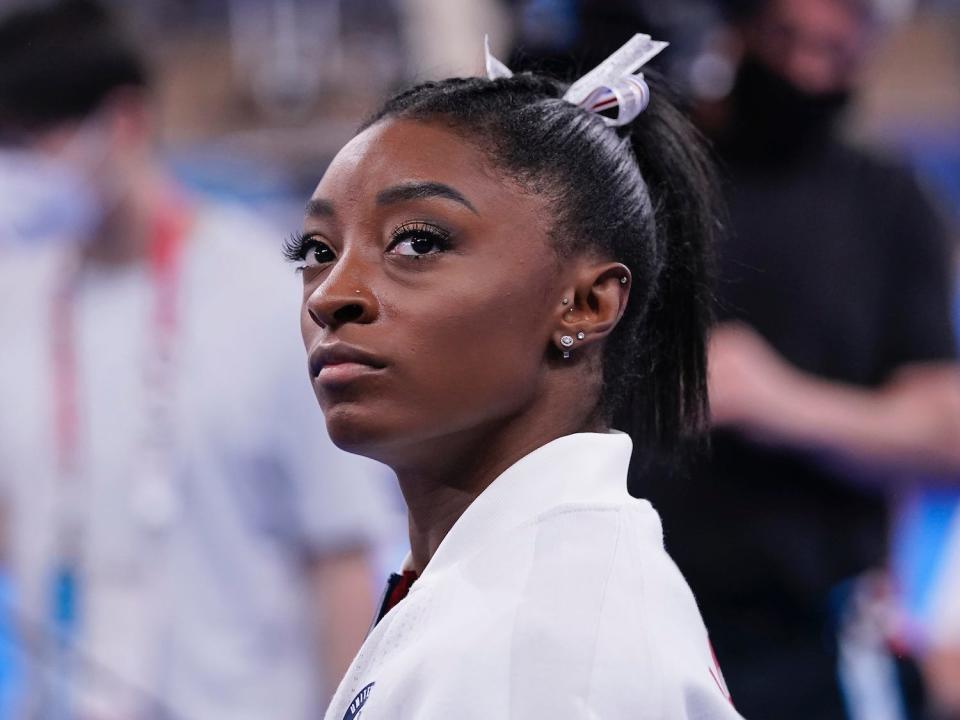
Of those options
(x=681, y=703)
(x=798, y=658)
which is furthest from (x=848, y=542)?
(x=681, y=703)

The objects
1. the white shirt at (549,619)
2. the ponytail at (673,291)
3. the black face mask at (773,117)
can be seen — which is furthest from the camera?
the black face mask at (773,117)

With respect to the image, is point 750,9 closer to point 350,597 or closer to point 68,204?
point 350,597

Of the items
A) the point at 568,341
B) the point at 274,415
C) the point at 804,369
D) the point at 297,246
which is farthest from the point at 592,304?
the point at 274,415

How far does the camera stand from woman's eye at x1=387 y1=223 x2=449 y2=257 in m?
1.15

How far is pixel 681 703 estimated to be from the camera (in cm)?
105

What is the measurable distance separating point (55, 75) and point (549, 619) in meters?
2.05

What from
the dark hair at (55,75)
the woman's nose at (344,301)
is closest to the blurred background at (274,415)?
the dark hair at (55,75)

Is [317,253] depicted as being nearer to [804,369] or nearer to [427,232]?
[427,232]

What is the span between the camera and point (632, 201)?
127cm

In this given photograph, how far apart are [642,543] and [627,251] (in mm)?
246

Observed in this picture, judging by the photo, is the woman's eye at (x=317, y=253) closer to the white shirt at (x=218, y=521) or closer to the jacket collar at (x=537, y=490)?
the jacket collar at (x=537, y=490)

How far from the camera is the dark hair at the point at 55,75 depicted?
2789 millimetres

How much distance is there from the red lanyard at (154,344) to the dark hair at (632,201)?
128 centimetres

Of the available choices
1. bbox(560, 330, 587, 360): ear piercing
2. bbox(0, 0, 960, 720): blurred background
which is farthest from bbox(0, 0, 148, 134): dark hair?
bbox(560, 330, 587, 360): ear piercing
